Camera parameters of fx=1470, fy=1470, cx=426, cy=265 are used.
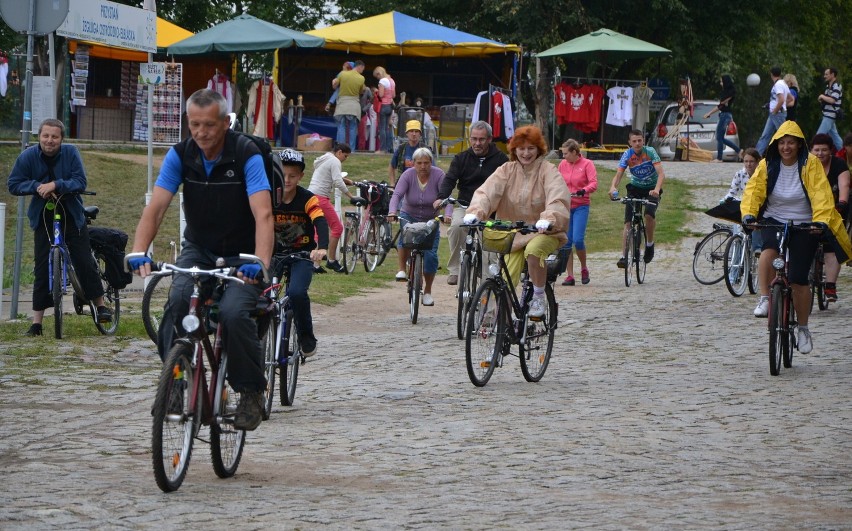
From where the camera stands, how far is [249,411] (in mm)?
7266

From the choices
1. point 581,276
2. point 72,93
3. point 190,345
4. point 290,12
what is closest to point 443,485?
point 190,345

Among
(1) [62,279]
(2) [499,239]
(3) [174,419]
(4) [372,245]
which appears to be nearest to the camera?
(3) [174,419]

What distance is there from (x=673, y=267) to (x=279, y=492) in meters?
15.9

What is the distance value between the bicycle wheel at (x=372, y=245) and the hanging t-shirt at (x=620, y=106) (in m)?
16.3

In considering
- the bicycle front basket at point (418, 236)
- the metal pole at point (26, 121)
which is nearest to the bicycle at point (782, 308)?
the bicycle front basket at point (418, 236)

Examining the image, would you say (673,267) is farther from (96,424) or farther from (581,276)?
(96,424)

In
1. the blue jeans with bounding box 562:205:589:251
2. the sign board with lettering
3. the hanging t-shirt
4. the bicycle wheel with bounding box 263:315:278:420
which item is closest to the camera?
the bicycle wheel with bounding box 263:315:278:420

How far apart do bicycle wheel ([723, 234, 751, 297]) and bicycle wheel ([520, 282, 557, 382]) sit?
7.33 metres

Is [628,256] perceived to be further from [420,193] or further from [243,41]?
[243,41]

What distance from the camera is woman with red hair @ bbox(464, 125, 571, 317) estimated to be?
10.9m

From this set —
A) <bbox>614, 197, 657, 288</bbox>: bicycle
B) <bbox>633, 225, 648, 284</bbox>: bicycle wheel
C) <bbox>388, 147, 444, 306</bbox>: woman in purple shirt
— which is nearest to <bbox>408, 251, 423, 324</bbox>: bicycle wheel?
<bbox>388, 147, 444, 306</bbox>: woman in purple shirt

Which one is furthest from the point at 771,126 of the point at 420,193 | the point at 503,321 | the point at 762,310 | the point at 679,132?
the point at 503,321

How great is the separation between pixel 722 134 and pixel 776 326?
83.4ft

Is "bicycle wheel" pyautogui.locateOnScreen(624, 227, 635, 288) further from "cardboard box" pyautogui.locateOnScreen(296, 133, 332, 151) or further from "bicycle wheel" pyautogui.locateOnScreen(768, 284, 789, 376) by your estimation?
"cardboard box" pyautogui.locateOnScreen(296, 133, 332, 151)
